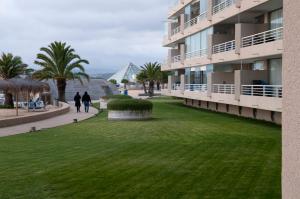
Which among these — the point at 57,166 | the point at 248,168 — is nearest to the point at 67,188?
the point at 57,166

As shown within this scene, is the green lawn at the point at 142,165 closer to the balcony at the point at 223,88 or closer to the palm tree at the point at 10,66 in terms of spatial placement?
the balcony at the point at 223,88

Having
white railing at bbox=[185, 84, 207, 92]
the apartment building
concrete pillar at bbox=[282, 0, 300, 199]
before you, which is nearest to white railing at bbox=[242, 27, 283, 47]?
the apartment building

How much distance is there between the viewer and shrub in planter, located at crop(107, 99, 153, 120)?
25172 mm

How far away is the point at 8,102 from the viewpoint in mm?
45219

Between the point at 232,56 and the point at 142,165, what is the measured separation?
719 inches

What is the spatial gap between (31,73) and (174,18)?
1763 centimetres

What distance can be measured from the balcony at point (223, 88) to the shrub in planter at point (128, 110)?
5919mm

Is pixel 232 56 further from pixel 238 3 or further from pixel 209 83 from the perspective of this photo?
Result: pixel 209 83

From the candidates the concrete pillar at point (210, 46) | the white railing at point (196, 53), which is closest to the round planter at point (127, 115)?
the concrete pillar at point (210, 46)

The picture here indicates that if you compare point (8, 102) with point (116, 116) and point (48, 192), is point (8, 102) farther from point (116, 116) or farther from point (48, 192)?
point (48, 192)

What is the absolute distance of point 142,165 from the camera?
35.9ft

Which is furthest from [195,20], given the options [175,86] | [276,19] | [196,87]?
[276,19]

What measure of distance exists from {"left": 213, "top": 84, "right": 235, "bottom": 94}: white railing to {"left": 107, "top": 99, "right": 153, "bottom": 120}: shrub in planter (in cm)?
597

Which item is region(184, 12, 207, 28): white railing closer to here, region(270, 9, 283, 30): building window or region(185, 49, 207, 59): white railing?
region(185, 49, 207, 59): white railing
